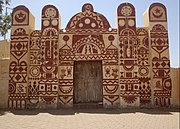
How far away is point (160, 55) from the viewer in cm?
1258

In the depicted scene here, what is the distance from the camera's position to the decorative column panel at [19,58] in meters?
12.3

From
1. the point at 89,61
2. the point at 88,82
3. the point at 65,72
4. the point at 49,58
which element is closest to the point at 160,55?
the point at 89,61

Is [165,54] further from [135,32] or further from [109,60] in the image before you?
[109,60]

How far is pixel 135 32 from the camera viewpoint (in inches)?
501

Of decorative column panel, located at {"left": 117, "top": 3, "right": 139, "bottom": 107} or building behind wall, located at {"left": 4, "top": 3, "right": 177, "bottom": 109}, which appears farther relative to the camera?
building behind wall, located at {"left": 4, "top": 3, "right": 177, "bottom": 109}

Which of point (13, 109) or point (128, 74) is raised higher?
point (128, 74)

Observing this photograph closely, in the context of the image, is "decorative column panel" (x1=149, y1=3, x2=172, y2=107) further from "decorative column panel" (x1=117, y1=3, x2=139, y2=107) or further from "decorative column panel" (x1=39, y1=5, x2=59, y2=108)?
"decorative column panel" (x1=39, y1=5, x2=59, y2=108)

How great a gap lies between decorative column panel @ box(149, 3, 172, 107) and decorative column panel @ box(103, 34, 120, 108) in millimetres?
1828

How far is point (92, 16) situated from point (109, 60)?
2.49 m

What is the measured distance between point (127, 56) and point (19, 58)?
5342 millimetres

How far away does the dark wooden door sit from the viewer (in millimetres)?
12664

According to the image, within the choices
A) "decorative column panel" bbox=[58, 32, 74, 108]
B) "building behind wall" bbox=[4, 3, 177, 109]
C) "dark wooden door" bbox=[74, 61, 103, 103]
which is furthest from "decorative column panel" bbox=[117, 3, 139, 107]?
"decorative column panel" bbox=[58, 32, 74, 108]

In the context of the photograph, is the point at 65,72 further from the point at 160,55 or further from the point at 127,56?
the point at 160,55

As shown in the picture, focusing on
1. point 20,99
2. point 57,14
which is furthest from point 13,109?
point 57,14
